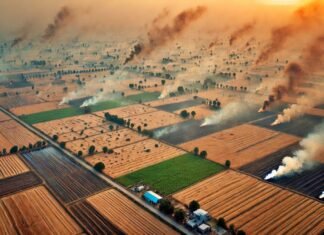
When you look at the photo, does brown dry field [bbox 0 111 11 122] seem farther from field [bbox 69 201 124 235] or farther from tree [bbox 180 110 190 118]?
field [bbox 69 201 124 235]

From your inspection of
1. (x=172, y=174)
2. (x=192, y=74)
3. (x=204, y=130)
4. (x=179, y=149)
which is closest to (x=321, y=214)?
(x=172, y=174)

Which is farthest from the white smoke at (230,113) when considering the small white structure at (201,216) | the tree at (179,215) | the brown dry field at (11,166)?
the brown dry field at (11,166)

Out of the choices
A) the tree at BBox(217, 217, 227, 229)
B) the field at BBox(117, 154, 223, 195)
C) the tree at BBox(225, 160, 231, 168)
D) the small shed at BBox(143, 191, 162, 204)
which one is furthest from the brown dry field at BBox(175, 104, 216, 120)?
the tree at BBox(217, 217, 227, 229)

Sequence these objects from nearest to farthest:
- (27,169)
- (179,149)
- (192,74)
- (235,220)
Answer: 1. (235,220)
2. (27,169)
3. (179,149)
4. (192,74)

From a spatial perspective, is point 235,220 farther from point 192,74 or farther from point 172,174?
point 192,74

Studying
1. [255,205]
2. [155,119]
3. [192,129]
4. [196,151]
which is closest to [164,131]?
[192,129]
